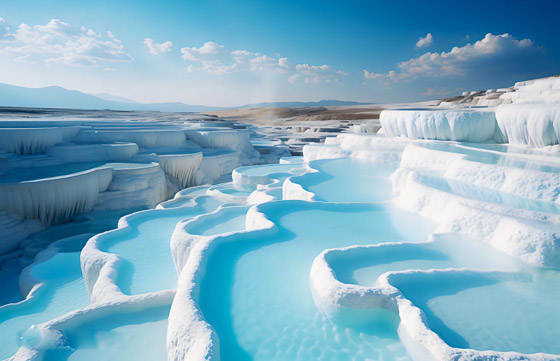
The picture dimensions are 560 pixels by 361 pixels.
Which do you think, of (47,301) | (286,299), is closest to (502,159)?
(286,299)

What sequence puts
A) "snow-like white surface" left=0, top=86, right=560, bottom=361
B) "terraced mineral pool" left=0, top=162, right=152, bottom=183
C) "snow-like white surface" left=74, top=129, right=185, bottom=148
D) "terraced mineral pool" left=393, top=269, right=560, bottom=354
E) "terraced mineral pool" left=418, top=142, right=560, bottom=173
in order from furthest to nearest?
1. "snow-like white surface" left=74, top=129, right=185, bottom=148
2. "terraced mineral pool" left=0, top=162, right=152, bottom=183
3. "terraced mineral pool" left=418, top=142, right=560, bottom=173
4. "snow-like white surface" left=0, top=86, right=560, bottom=361
5. "terraced mineral pool" left=393, top=269, right=560, bottom=354

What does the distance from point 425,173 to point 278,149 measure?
12.6 meters

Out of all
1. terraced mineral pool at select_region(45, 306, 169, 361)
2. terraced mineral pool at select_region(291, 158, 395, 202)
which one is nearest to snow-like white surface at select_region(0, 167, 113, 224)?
terraced mineral pool at select_region(291, 158, 395, 202)

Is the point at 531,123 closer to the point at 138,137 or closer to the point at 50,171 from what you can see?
the point at 50,171

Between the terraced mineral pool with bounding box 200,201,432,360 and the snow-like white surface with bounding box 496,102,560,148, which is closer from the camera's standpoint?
the terraced mineral pool with bounding box 200,201,432,360

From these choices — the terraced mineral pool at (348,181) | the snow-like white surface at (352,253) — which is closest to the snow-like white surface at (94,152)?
the snow-like white surface at (352,253)

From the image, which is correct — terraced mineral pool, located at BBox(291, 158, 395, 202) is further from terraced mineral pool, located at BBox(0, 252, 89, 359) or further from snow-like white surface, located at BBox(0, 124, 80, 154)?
snow-like white surface, located at BBox(0, 124, 80, 154)

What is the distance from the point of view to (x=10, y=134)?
8477 mm

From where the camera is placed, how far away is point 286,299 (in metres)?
2.22

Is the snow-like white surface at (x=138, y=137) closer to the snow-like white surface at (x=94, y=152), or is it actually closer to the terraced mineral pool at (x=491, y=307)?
the snow-like white surface at (x=94, y=152)

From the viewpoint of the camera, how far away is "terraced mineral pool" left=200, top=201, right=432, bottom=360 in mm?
1796

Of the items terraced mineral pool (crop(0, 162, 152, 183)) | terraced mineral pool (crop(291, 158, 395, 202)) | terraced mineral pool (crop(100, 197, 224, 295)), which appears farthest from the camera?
terraced mineral pool (crop(0, 162, 152, 183))

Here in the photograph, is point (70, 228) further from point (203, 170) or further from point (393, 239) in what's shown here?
point (393, 239)

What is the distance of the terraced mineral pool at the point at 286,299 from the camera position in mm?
1796
